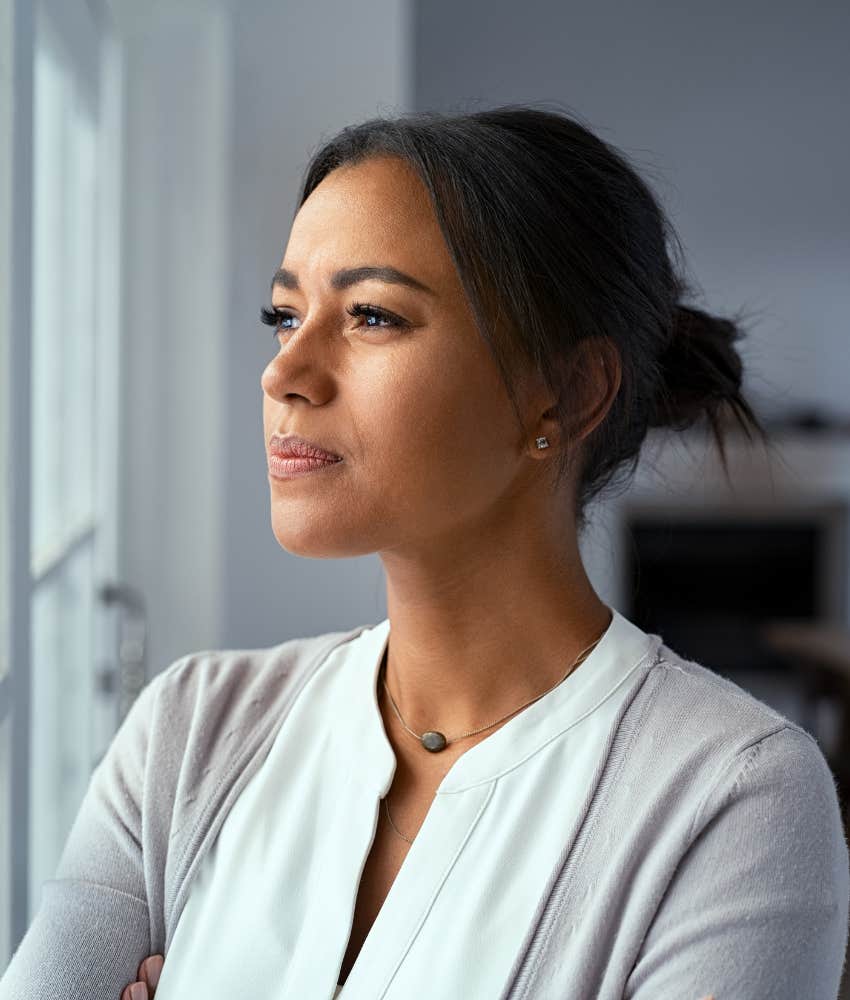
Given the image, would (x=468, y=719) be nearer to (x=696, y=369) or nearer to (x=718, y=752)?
(x=718, y=752)

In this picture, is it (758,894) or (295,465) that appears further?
(295,465)

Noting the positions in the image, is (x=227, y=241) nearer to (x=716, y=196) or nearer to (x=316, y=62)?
(x=316, y=62)

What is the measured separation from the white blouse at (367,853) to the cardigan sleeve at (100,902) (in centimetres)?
5

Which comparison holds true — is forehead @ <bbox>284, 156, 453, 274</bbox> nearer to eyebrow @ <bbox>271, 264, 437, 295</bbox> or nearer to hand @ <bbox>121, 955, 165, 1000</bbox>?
eyebrow @ <bbox>271, 264, 437, 295</bbox>

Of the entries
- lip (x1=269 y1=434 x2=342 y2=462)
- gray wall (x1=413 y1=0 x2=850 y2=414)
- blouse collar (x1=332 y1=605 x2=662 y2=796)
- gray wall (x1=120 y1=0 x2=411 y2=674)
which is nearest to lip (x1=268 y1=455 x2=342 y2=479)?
lip (x1=269 y1=434 x2=342 y2=462)

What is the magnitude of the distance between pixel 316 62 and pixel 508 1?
10.1 feet

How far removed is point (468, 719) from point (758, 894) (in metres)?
0.32

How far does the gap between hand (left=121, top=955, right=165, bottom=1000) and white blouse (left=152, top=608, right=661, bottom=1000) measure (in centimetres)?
2

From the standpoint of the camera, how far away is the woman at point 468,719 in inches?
38.6

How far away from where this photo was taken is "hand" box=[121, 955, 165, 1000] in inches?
43.4

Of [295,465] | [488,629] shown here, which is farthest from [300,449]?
[488,629]

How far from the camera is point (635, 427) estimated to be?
4.23 ft

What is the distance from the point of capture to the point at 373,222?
3.61 ft

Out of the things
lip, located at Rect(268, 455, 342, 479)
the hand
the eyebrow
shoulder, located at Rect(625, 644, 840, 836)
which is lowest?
the hand
